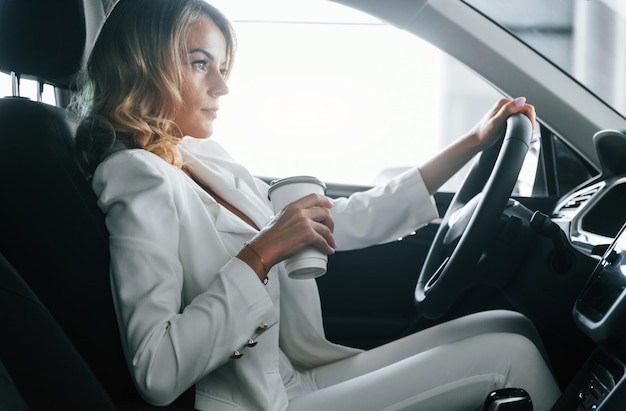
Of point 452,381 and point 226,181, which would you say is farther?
point 226,181

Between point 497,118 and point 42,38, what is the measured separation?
2.55 ft

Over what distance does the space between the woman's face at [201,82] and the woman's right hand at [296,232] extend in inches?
12.8

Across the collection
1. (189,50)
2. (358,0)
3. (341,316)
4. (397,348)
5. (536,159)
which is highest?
(358,0)

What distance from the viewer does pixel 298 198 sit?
3.34 ft

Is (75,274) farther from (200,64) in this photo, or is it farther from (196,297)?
(200,64)

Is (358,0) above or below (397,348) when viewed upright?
above

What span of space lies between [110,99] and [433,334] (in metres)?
0.69

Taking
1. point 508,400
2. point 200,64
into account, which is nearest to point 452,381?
point 508,400

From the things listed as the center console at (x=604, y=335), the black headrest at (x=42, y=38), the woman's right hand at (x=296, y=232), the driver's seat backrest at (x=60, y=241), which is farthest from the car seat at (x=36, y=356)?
Answer: the center console at (x=604, y=335)

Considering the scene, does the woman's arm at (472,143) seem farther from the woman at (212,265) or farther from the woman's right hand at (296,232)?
the woman's right hand at (296,232)

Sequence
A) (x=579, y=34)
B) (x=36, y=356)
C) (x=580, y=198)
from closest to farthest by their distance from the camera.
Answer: (x=36, y=356)
(x=580, y=198)
(x=579, y=34)

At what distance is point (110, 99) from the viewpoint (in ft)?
3.76

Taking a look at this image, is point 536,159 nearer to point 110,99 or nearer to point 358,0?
point 358,0

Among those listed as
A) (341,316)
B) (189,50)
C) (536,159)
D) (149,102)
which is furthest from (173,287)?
(536,159)
